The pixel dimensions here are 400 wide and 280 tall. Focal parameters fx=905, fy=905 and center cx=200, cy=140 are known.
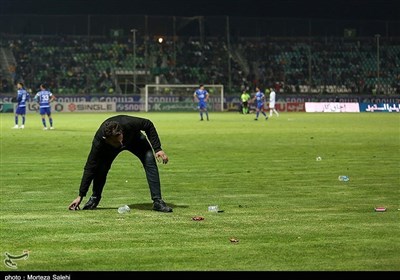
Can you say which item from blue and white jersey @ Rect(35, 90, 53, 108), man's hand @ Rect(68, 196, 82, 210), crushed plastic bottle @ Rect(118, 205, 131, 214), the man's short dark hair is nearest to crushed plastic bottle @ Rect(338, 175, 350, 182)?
crushed plastic bottle @ Rect(118, 205, 131, 214)

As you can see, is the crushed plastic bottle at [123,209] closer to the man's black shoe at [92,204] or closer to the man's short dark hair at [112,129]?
the man's black shoe at [92,204]

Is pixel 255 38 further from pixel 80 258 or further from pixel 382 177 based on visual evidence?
pixel 80 258

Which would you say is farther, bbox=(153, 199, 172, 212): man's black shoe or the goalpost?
the goalpost

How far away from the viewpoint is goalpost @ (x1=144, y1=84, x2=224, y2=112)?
7469 cm

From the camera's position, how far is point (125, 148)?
46.3ft

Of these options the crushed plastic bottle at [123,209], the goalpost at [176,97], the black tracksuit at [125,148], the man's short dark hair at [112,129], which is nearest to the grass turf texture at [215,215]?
the crushed plastic bottle at [123,209]

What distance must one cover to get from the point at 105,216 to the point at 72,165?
9.92 metres

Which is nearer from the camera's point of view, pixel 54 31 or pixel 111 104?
pixel 111 104

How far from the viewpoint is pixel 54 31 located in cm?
7856

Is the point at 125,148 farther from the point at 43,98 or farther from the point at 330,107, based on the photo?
the point at 330,107

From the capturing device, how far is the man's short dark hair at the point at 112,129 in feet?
43.1

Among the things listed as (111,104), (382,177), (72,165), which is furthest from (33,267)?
(111,104)

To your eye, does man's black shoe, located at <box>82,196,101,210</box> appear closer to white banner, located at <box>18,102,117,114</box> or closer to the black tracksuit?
the black tracksuit

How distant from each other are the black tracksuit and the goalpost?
196 ft
